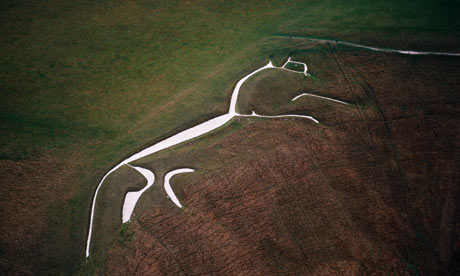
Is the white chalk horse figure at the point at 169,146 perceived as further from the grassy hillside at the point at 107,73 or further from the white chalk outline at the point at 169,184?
the grassy hillside at the point at 107,73

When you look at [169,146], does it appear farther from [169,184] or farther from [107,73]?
[107,73]

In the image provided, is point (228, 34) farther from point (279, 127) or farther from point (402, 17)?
point (402, 17)

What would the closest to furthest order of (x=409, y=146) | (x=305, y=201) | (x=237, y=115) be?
1. (x=305, y=201)
2. (x=409, y=146)
3. (x=237, y=115)

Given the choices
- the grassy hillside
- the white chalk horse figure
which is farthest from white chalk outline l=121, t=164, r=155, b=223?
the grassy hillside

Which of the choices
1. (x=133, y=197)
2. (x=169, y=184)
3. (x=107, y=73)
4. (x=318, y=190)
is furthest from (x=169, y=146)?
(x=318, y=190)

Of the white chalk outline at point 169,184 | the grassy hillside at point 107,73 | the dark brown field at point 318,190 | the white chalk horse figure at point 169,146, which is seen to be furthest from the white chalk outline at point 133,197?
the grassy hillside at point 107,73

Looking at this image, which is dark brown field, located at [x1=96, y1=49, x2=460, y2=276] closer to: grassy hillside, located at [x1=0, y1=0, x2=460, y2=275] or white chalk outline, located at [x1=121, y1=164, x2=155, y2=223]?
white chalk outline, located at [x1=121, y1=164, x2=155, y2=223]

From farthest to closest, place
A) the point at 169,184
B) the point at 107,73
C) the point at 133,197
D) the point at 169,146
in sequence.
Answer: the point at 107,73
the point at 169,146
the point at 169,184
the point at 133,197

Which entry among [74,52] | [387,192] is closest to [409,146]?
[387,192]
